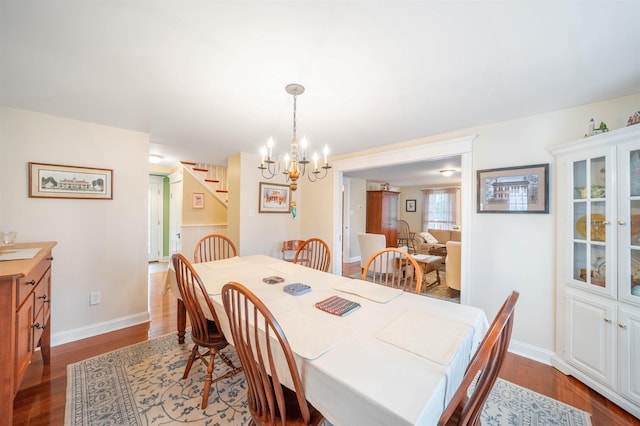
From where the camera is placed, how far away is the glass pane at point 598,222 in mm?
1781

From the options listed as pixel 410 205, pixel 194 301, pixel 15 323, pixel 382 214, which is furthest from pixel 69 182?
pixel 410 205

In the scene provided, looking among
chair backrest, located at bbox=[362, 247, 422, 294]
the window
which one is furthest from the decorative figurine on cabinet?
the window

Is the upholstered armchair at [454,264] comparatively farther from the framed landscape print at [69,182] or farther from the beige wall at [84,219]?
the framed landscape print at [69,182]

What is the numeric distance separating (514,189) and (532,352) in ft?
4.86

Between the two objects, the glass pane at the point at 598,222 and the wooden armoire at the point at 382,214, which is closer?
the glass pane at the point at 598,222

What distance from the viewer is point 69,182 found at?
2453 mm

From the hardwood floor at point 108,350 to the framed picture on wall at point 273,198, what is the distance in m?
1.98

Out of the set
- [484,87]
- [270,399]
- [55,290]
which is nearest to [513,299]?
[270,399]

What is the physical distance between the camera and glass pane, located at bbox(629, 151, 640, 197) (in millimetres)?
1625

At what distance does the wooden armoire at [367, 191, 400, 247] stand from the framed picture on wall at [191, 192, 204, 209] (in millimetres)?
4052

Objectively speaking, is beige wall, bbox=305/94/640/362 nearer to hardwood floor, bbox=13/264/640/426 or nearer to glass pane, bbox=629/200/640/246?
hardwood floor, bbox=13/264/640/426

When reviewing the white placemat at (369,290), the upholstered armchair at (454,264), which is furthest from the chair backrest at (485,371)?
the upholstered armchair at (454,264)

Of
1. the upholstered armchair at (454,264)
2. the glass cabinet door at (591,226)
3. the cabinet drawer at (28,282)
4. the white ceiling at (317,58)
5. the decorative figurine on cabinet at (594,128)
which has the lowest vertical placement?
the upholstered armchair at (454,264)

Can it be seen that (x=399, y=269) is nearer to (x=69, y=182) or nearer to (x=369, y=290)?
(x=369, y=290)
